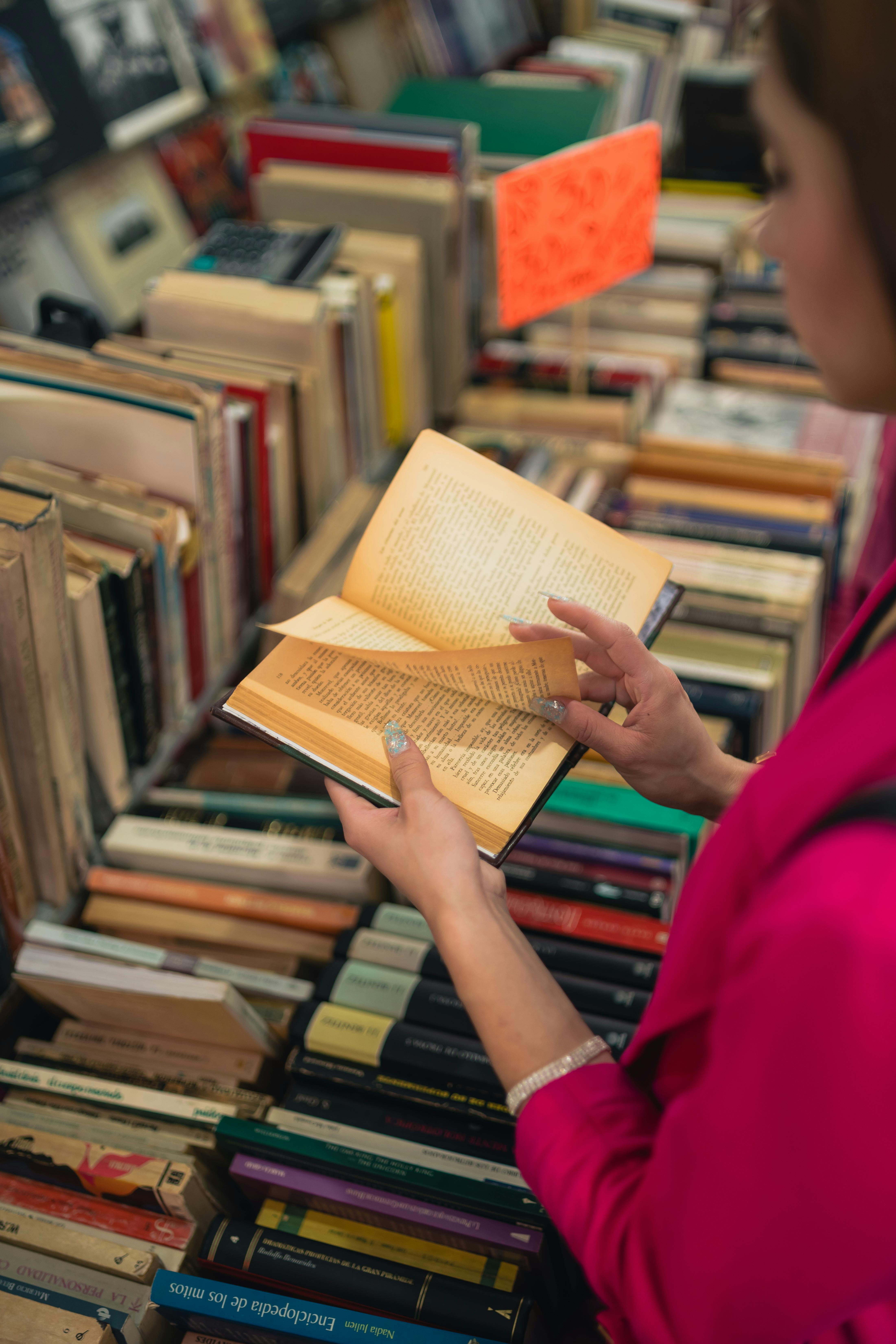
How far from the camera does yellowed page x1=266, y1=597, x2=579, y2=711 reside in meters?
0.78

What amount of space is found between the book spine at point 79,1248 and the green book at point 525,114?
6.52 ft

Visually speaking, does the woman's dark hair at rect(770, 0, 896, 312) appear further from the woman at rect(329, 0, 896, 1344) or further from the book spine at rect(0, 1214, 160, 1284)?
the book spine at rect(0, 1214, 160, 1284)

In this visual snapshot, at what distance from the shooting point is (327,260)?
1.48 m

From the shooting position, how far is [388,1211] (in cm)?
86

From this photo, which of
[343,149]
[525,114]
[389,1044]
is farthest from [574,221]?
[389,1044]

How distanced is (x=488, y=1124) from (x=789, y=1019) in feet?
1.85

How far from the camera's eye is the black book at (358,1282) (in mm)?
799

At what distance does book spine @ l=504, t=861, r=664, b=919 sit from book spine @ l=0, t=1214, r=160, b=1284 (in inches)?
18.7

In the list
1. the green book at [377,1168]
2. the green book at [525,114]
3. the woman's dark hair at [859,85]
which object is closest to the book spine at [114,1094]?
the green book at [377,1168]

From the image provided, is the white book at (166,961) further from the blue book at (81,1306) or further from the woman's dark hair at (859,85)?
the woman's dark hair at (859,85)

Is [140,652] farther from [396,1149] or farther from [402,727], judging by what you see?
[396,1149]

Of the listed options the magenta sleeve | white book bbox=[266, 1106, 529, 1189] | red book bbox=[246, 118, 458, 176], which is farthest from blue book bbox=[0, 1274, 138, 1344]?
red book bbox=[246, 118, 458, 176]

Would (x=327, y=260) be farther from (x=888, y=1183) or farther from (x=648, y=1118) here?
(x=888, y=1183)

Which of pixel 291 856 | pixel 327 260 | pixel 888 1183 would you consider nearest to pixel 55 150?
pixel 327 260
